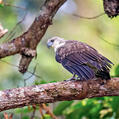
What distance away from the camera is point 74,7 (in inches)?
422

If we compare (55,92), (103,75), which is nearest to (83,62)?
(103,75)

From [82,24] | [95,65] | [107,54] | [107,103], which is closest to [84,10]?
[82,24]

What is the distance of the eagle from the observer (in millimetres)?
3661

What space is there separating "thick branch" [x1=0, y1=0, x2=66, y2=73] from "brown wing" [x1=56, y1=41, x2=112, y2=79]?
433 millimetres

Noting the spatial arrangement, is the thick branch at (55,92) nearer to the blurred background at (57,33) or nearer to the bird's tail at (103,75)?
the bird's tail at (103,75)

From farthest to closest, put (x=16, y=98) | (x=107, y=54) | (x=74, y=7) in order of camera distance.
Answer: (x=74, y=7) < (x=107, y=54) < (x=16, y=98)

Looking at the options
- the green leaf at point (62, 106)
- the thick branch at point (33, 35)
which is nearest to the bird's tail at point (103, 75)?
the green leaf at point (62, 106)

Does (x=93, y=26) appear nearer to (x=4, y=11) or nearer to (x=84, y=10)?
(x=84, y=10)

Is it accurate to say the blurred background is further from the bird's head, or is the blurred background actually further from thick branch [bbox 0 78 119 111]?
thick branch [bbox 0 78 119 111]

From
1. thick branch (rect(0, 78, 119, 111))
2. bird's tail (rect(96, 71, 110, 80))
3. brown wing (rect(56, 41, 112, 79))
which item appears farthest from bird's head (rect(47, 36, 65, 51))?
thick branch (rect(0, 78, 119, 111))

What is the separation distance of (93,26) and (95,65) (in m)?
7.11

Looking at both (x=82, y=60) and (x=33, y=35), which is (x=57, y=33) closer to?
(x=33, y=35)

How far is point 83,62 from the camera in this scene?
382 centimetres

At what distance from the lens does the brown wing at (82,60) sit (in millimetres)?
3668
